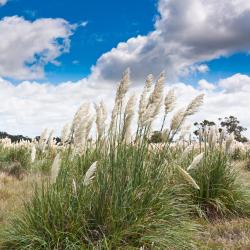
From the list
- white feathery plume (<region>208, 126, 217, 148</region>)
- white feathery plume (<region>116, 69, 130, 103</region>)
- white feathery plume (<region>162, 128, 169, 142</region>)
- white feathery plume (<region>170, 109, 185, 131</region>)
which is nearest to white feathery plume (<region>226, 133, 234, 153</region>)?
white feathery plume (<region>208, 126, 217, 148</region>)

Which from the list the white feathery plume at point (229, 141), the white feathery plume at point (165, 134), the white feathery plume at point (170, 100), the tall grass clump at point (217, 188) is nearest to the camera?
the white feathery plume at point (170, 100)

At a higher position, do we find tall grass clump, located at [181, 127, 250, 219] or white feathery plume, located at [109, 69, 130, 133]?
white feathery plume, located at [109, 69, 130, 133]

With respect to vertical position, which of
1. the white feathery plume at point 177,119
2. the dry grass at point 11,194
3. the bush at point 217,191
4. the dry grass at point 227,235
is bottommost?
the dry grass at point 227,235

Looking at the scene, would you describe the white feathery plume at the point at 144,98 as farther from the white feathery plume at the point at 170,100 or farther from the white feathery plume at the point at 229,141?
the white feathery plume at the point at 229,141

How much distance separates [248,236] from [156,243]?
5.51 feet

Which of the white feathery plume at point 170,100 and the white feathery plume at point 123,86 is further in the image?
the white feathery plume at point 170,100

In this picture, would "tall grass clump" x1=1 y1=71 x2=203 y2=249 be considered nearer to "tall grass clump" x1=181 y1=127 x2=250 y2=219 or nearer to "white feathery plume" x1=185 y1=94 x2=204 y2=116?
"white feathery plume" x1=185 y1=94 x2=204 y2=116

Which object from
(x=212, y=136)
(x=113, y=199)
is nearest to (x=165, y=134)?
(x=113, y=199)

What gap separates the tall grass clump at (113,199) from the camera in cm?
584

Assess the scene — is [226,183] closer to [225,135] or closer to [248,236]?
[225,135]

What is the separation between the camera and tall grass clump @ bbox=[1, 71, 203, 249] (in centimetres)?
584

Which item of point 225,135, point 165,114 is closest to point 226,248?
point 165,114

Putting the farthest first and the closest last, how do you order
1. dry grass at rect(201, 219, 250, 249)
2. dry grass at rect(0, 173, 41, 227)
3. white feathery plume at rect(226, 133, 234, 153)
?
white feathery plume at rect(226, 133, 234, 153) → dry grass at rect(0, 173, 41, 227) → dry grass at rect(201, 219, 250, 249)

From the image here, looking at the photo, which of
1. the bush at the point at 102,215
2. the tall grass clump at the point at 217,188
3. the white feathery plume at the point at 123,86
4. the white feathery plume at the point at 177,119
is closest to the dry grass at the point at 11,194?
the bush at the point at 102,215
